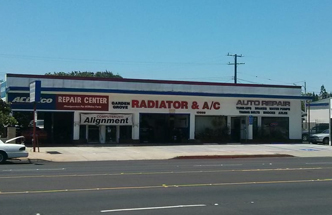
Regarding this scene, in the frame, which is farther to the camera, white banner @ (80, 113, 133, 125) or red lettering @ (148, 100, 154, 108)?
red lettering @ (148, 100, 154, 108)

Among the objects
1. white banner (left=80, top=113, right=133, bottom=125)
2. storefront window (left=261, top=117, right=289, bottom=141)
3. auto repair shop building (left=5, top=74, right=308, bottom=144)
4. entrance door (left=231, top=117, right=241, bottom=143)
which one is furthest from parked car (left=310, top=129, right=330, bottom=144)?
white banner (left=80, top=113, right=133, bottom=125)

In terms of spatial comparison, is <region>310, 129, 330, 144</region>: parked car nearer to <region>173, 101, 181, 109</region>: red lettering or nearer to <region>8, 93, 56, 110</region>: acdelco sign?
<region>173, 101, 181, 109</region>: red lettering

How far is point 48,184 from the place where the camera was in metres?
13.2

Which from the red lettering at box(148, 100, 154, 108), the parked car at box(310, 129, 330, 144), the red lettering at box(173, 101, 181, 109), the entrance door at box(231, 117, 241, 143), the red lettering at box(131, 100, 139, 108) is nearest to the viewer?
the red lettering at box(131, 100, 139, 108)

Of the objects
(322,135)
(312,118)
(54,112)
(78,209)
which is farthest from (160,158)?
(312,118)

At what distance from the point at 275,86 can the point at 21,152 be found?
26.5m

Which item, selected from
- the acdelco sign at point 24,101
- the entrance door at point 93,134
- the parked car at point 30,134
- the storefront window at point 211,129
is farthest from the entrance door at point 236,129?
the parked car at point 30,134

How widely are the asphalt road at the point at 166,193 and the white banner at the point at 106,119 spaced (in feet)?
63.7

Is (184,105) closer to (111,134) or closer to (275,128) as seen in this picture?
(111,134)

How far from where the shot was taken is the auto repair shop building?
3509 centimetres

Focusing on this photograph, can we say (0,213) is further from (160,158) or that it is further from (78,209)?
(160,158)

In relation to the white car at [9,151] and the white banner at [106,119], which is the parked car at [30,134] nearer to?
the white banner at [106,119]

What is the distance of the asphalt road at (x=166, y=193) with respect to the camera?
940 cm

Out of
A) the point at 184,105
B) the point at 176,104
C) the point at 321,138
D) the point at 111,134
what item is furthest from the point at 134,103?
the point at 321,138
